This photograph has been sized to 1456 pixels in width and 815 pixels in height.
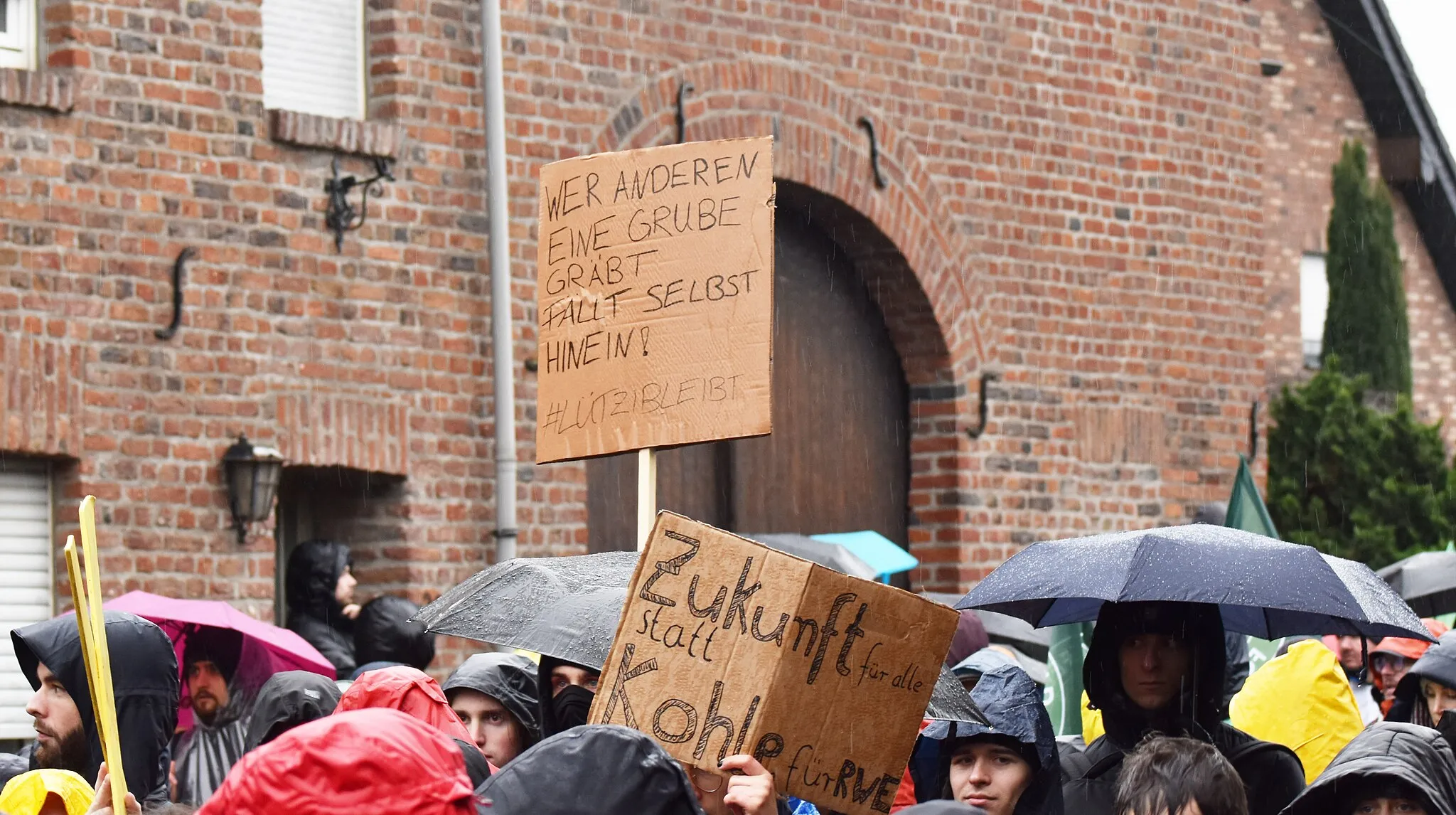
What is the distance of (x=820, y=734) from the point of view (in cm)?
387

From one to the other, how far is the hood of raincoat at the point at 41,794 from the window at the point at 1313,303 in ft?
53.0

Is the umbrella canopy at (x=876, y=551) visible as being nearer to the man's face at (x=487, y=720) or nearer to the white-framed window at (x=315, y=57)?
the white-framed window at (x=315, y=57)

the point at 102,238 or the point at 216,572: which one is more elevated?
the point at 102,238

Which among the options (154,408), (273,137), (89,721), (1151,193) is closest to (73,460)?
(154,408)

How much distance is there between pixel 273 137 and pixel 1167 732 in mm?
5417

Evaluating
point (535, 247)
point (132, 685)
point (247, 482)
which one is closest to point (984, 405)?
point (535, 247)

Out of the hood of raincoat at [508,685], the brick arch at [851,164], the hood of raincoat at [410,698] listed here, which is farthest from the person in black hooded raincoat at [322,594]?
the hood of raincoat at [410,698]

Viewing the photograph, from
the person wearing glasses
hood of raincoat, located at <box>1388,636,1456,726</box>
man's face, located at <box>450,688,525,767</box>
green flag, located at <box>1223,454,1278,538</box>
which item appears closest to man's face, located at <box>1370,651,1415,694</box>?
the person wearing glasses

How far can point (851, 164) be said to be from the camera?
11461mm

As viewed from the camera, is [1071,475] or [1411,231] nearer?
[1071,475]

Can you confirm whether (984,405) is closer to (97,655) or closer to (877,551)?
(877,551)

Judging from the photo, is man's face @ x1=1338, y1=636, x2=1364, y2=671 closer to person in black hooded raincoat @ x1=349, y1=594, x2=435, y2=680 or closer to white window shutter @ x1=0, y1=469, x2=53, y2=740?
person in black hooded raincoat @ x1=349, y1=594, x2=435, y2=680

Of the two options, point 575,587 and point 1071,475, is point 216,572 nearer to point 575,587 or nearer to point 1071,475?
point 575,587

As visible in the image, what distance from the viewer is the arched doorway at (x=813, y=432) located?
11.2 m
